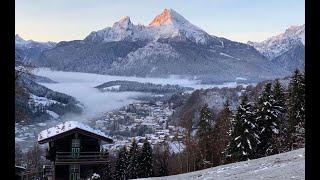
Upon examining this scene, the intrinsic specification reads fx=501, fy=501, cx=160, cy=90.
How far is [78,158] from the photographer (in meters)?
34.3

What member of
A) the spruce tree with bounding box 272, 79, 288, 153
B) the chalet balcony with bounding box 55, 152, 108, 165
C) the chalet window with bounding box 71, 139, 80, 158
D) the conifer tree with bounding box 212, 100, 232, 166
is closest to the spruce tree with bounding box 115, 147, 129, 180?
the conifer tree with bounding box 212, 100, 232, 166

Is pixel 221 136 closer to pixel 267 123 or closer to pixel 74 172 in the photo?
pixel 267 123

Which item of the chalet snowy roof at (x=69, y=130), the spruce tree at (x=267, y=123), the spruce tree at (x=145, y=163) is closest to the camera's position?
the chalet snowy roof at (x=69, y=130)

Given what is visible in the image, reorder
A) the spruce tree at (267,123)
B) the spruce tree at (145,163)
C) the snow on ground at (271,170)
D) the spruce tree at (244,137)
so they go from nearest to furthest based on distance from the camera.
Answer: the snow on ground at (271,170) < the spruce tree at (244,137) < the spruce tree at (267,123) < the spruce tree at (145,163)

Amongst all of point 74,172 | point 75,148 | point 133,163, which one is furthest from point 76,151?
point 133,163

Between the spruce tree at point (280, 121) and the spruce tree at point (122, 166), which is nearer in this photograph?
the spruce tree at point (280, 121)

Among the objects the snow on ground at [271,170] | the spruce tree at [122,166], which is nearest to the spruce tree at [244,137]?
the snow on ground at [271,170]

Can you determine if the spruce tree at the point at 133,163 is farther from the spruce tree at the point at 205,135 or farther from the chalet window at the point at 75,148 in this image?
the chalet window at the point at 75,148

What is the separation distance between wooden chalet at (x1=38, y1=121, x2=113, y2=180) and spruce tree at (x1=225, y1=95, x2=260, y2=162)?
12136mm

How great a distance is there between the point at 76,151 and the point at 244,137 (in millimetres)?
14533

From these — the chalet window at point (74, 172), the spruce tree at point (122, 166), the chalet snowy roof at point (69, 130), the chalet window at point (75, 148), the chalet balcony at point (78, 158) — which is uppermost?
the chalet snowy roof at point (69, 130)

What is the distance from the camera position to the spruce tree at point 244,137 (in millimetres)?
41312
